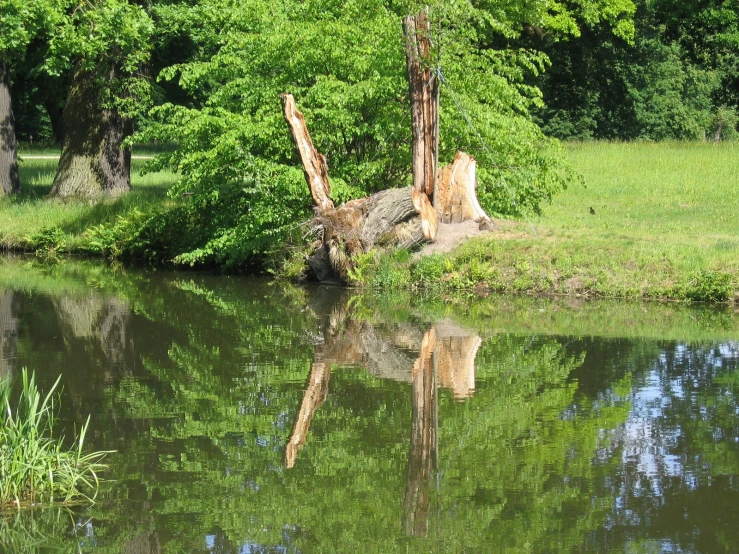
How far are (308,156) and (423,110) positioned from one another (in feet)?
6.42

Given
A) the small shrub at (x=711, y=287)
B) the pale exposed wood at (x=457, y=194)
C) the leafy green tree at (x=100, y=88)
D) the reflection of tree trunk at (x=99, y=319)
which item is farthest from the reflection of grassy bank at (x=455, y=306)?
the leafy green tree at (x=100, y=88)

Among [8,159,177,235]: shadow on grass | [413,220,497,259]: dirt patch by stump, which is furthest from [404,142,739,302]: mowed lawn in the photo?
[8,159,177,235]: shadow on grass

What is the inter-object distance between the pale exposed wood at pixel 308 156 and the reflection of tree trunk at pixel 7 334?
16.2 ft

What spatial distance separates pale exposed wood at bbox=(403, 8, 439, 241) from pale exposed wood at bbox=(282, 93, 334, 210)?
4.78 feet

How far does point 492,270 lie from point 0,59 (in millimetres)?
12988

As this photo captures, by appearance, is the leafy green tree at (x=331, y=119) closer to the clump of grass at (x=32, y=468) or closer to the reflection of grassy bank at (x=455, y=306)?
the reflection of grassy bank at (x=455, y=306)

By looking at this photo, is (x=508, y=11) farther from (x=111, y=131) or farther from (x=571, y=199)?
(x=111, y=131)

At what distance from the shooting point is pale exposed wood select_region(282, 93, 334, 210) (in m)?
18.4

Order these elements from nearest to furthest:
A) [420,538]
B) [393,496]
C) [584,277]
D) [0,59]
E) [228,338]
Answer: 1. [420,538]
2. [393,496]
3. [228,338]
4. [584,277]
5. [0,59]

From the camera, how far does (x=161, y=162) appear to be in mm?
20359

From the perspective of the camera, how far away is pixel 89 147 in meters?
26.1

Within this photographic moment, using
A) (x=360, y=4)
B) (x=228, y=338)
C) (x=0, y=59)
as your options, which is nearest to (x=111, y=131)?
(x=0, y=59)

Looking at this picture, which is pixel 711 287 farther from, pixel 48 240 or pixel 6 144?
pixel 6 144

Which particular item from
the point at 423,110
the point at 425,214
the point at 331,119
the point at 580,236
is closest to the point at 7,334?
the point at 425,214
